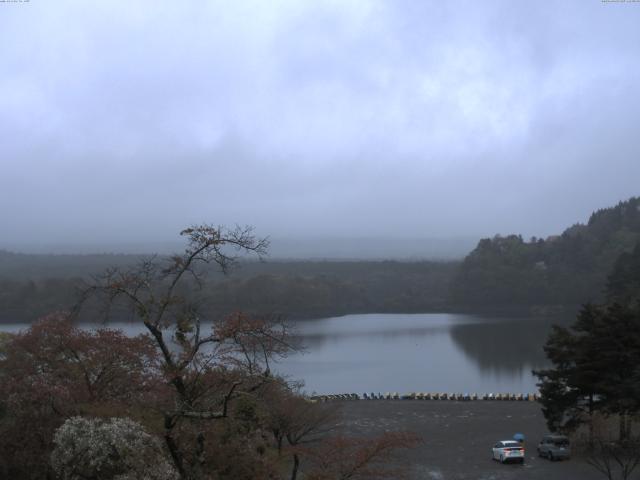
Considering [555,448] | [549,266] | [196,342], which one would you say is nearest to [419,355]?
[555,448]

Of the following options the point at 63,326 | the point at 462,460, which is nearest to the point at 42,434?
the point at 63,326

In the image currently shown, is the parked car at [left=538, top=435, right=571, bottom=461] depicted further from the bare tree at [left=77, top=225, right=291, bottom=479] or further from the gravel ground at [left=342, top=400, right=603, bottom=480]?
the bare tree at [left=77, top=225, right=291, bottom=479]

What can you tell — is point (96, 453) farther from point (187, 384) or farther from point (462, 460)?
point (462, 460)

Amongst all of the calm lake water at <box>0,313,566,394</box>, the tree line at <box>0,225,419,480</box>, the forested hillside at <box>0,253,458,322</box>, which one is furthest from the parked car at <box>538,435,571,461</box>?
the forested hillside at <box>0,253,458,322</box>

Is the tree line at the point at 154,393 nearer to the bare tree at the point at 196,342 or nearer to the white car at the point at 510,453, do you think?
the bare tree at the point at 196,342

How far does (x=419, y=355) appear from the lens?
1337 inches

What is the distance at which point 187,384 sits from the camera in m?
5.51

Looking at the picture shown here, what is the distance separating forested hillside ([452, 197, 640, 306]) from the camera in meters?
56.3

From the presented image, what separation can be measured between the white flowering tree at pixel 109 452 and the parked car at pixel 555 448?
8831 millimetres

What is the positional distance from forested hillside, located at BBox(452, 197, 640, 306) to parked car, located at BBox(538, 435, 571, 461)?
141 ft

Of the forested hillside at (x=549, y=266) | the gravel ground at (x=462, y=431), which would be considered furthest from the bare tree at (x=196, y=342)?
the forested hillside at (x=549, y=266)

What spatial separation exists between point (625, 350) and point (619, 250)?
46518 millimetres

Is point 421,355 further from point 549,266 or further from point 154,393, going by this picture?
point 549,266

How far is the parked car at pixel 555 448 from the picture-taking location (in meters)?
12.7
